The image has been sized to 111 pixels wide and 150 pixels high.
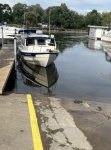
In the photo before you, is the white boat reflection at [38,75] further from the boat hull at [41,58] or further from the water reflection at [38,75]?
the boat hull at [41,58]

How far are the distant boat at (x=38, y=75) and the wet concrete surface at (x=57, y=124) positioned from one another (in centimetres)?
735

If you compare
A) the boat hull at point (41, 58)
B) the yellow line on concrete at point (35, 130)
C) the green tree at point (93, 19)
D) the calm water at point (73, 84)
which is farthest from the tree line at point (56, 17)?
the yellow line on concrete at point (35, 130)

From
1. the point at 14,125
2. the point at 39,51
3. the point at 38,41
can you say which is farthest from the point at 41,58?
the point at 14,125

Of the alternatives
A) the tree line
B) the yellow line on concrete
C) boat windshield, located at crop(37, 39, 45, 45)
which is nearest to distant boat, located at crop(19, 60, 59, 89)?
boat windshield, located at crop(37, 39, 45, 45)

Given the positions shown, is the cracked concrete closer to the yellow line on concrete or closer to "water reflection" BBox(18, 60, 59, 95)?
the yellow line on concrete

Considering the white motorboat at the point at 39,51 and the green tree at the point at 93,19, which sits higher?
the green tree at the point at 93,19

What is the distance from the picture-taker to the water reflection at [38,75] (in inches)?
684

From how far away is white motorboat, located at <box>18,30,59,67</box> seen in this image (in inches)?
861

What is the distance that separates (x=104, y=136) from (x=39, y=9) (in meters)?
143

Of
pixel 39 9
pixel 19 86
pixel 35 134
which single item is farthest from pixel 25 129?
pixel 39 9

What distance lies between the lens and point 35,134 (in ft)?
21.1

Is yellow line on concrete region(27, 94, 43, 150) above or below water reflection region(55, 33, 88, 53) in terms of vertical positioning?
above

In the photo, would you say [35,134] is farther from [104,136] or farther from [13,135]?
[104,136]

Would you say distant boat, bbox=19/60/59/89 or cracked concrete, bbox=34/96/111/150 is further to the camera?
distant boat, bbox=19/60/59/89
